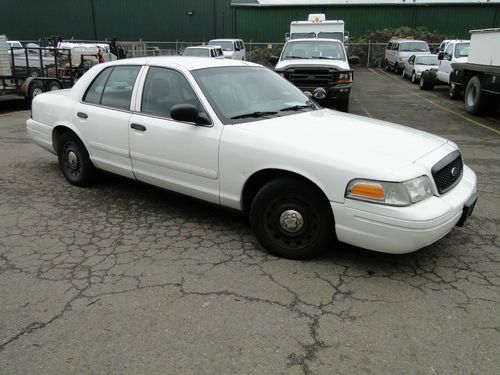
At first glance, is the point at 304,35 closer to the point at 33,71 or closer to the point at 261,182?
the point at 33,71

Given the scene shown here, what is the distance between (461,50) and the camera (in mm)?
15617

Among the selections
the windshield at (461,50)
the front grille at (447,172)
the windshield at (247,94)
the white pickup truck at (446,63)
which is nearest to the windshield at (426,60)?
the white pickup truck at (446,63)

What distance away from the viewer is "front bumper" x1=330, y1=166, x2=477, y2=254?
321 centimetres

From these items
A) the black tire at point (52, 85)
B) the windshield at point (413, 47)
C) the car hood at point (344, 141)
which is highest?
the windshield at point (413, 47)

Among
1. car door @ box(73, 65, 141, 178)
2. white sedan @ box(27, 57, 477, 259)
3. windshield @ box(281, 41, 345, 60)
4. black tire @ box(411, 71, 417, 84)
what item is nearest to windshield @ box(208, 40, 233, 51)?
black tire @ box(411, 71, 417, 84)

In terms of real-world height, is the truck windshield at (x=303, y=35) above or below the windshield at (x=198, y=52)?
above

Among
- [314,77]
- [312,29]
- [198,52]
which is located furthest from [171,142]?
[198,52]

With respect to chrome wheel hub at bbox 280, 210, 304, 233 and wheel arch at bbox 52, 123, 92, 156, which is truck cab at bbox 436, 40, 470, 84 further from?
chrome wheel hub at bbox 280, 210, 304, 233

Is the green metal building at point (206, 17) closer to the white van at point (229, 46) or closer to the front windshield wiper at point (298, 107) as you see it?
the white van at point (229, 46)

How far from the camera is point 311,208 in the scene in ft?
11.8

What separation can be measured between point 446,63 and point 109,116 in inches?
573

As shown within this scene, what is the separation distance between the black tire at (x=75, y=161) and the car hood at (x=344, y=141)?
2347 mm

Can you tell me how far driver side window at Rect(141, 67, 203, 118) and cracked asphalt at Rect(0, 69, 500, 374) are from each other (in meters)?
1.11

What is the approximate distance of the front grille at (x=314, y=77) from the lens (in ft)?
33.6
